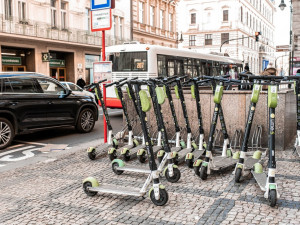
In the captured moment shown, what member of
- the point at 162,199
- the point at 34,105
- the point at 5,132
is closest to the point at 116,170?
the point at 162,199

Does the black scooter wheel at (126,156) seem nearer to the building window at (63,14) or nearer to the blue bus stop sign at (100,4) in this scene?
the blue bus stop sign at (100,4)

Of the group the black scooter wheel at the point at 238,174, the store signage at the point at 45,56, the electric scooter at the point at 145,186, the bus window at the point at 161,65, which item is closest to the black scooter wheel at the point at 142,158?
the electric scooter at the point at 145,186

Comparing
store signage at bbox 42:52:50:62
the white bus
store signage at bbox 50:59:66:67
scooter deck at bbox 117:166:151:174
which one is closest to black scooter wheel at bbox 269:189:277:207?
scooter deck at bbox 117:166:151:174

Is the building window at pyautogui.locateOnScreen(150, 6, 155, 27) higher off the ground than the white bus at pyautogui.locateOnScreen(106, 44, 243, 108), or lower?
higher

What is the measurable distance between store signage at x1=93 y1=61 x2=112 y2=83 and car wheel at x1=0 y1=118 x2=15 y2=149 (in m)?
2.49

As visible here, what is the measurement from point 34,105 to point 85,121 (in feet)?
6.86

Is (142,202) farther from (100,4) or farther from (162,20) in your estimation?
(162,20)

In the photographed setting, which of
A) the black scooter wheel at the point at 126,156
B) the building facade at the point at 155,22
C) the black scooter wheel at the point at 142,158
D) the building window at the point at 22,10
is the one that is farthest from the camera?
the building facade at the point at 155,22

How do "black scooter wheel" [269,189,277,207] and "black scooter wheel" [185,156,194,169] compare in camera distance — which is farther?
"black scooter wheel" [185,156,194,169]

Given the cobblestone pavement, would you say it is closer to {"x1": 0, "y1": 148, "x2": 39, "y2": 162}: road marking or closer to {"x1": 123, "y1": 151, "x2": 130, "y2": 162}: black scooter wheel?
A: {"x1": 123, "y1": 151, "x2": 130, "y2": 162}: black scooter wheel

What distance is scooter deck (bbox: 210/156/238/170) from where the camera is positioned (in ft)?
18.8

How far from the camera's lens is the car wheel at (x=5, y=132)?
8.74 metres

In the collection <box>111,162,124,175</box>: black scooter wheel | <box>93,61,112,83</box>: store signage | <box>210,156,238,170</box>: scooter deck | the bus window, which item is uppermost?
the bus window

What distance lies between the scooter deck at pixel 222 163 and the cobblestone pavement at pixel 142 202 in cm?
14
